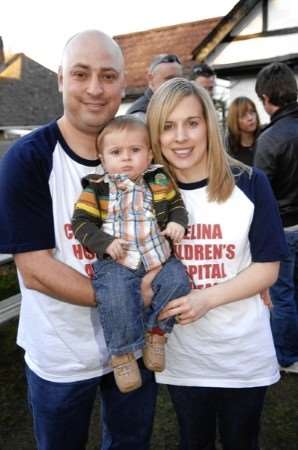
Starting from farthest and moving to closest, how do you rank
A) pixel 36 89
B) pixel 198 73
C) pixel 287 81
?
pixel 36 89
pixel 198 73
pixel 287 81

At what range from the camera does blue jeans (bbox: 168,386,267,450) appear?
1844mm

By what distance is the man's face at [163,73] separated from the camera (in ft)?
12.7

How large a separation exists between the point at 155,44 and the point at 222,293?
1676 cm

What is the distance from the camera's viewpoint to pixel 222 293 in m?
1.69

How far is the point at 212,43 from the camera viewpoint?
462 inches

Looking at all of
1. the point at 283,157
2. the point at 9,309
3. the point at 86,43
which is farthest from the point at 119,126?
A: the point at 9,309

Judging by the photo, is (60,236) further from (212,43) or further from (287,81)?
(212,43)

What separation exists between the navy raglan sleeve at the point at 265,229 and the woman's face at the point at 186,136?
0.24 meters

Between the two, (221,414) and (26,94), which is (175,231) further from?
(26,94)

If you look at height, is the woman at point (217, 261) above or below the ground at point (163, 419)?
above

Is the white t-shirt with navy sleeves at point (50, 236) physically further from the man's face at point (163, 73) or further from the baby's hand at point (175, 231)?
the man's face at point (163, 73)

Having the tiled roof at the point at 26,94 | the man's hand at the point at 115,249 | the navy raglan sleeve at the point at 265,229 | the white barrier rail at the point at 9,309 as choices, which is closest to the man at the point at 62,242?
the man's hand at the point at 115,249

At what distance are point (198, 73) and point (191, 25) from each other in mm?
13410

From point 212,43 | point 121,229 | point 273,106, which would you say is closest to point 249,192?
point 121,229
